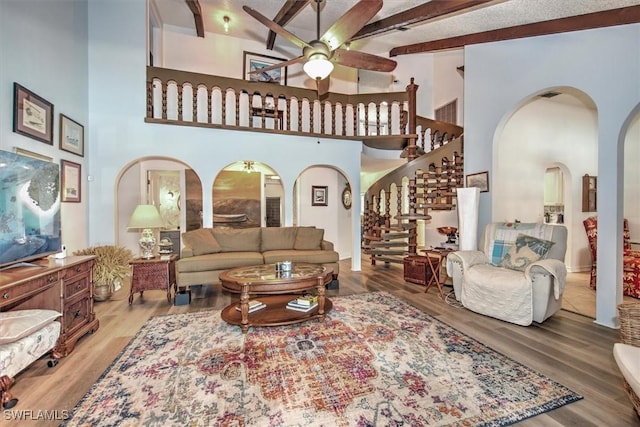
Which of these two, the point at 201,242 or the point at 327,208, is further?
the point at 327,208

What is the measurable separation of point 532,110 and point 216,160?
5560 mm

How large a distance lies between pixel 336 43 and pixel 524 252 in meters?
3.12

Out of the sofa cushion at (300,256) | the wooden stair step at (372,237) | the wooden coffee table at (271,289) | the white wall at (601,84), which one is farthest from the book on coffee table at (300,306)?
the wooden stair step at (372,237)

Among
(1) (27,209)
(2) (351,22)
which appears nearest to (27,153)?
(1) (27,209)

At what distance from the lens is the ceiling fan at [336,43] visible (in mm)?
2674

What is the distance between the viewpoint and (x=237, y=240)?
4.68 m

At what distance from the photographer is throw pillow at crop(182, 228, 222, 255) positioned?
4336mm

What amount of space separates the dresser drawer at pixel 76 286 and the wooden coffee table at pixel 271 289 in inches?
48.8

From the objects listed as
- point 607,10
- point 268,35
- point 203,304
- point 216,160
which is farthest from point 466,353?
point 268,35

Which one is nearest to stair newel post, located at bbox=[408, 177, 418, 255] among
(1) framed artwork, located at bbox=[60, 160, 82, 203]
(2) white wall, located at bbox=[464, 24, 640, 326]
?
(2) white wall, located at bbox=[464, 24, 640, 326]

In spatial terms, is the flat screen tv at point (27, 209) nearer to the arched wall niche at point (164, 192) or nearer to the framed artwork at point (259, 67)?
the arched wall niche at point (164, 192)

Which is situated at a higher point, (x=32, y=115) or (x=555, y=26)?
(x=555, y=26)

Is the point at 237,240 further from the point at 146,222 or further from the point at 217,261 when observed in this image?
the point at 146,222

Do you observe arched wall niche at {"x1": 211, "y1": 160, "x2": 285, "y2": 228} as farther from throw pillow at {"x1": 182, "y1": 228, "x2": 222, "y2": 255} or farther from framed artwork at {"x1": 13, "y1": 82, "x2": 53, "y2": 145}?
framed artwork at {"x1": 13, "y1": 82, "x2": 53, "y2": 145}
